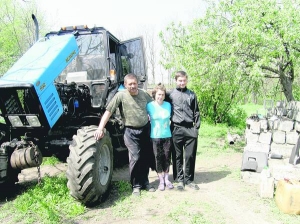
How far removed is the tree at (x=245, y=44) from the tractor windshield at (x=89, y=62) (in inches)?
110

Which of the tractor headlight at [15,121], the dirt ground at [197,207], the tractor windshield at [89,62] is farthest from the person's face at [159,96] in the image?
the tractor headlight at [15,121]

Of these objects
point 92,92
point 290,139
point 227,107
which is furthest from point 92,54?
point 227,107

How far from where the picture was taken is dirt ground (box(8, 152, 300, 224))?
3.50m

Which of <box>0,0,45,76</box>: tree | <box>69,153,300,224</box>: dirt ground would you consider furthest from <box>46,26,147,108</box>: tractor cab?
<box>0,0,45,76</box>: tree

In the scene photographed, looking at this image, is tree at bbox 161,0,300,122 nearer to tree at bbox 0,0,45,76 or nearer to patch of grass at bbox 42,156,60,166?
patch of grass at bbox 42,156,60,166

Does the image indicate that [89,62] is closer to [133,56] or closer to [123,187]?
[133,56]

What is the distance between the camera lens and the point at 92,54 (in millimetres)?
5211

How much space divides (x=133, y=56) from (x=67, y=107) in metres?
1.82

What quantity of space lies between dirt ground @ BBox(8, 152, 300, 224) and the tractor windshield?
84.2 inches

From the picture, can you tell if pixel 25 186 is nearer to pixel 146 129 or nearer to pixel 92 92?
pixel 92 92

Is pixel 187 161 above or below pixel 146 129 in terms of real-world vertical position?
below

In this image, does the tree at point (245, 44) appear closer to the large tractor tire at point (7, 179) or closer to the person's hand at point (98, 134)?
the person's hand at point (98, 134)

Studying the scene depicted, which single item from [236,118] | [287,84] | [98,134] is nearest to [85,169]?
[98,134]

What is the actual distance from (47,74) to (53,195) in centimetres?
172
